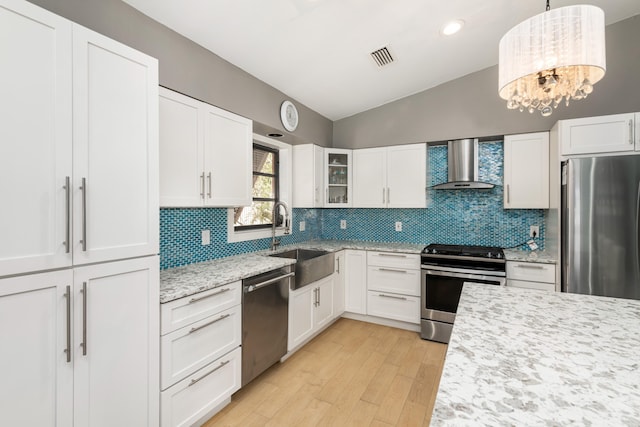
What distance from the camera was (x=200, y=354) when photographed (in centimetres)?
183

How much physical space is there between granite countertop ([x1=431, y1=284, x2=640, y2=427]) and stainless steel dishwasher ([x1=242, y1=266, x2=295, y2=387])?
144 centimetres

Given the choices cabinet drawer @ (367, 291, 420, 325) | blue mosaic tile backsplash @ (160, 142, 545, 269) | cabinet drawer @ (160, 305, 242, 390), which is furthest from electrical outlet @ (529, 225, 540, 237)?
cabinet drawer @ (160, 305, 242, 390)

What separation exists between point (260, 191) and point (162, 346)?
6.68 feet

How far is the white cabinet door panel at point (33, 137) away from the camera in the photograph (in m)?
1.08

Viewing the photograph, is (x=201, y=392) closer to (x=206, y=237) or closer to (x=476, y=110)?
(x=206, y=237)

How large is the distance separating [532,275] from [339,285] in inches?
76.0

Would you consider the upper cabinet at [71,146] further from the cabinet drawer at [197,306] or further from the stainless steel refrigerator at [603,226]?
the stainless steel refrigerator at [603,226]

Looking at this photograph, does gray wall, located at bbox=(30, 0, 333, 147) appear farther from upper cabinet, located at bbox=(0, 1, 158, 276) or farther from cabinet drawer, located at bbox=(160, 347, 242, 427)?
cabinet drawer, located at bbox=(160, 347, 242, 427)

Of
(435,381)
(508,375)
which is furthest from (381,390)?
(508,375)

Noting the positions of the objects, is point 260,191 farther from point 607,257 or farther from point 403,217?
point 607,257

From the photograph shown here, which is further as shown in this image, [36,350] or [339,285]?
[339,285]

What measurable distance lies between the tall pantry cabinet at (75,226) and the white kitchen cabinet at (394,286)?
2457mm

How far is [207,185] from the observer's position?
2.19m

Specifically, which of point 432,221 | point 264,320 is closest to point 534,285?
point 432,221
